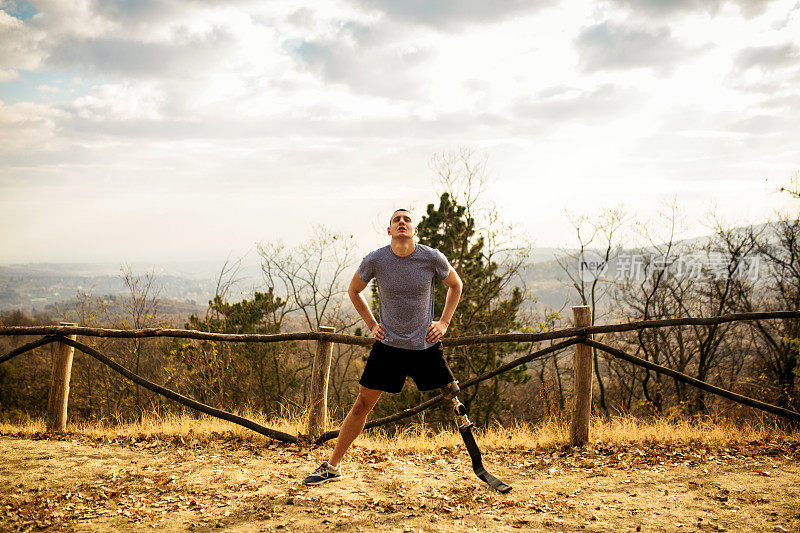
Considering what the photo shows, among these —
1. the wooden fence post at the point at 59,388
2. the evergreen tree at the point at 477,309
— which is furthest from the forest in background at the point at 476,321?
the wooden fence post at the point at 59,388

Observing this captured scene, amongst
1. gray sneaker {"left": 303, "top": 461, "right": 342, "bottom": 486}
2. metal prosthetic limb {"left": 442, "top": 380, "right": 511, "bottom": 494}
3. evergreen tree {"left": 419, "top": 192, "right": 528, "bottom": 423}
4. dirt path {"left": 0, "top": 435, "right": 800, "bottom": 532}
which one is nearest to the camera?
dirt path {"left": 0, "top": 435, "right": 800, "bottom": 532}

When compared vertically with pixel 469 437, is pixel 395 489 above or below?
below

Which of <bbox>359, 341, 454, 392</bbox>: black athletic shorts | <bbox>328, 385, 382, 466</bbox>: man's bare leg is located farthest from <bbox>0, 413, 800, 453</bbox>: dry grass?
<bbox>359, 341, 454, 392</bbox>: black athletic shorts

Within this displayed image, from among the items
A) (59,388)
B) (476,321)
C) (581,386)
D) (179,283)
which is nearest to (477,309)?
(476,321)

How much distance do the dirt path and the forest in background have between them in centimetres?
882

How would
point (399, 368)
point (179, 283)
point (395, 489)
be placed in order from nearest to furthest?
point (399, 368) → point (395, 489) → point (179, 283)

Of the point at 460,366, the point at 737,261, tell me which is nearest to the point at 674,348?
the point at 737,261

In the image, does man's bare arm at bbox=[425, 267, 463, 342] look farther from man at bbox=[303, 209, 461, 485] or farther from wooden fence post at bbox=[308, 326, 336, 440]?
wooden fence post at bbox=[308, 326, 336, 440]

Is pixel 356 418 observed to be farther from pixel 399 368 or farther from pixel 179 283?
pixel 179 283

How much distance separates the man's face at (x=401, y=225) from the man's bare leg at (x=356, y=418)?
1199 millimetres

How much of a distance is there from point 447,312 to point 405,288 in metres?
0.43

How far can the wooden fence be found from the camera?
491 cm

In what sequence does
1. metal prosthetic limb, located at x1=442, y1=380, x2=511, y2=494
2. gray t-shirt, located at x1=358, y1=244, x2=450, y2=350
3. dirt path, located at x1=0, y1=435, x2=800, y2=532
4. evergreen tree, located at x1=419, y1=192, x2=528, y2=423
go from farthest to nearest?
evergreen tree, located at x1=419, y1=192, x2=528, y2=423 < metal prosthetic limb, located at x1=442, y1=380, x2=511, y2=494 < gray t-shirt, located at x1=358, y1=244, x2=450, y2=350 < dirt path, located at x1=0, y1=435, x2=800, y2=532

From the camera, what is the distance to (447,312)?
12.4 ft
